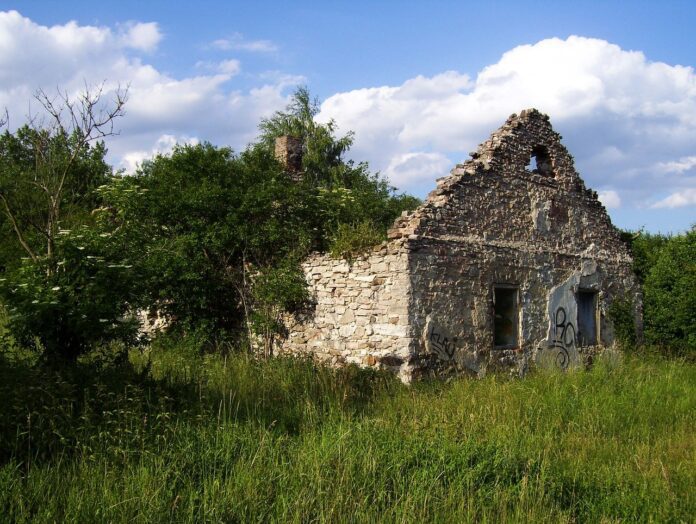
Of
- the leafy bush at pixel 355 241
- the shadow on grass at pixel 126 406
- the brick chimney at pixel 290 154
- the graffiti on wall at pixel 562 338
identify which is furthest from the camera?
the brick chimney at pixel 290 154

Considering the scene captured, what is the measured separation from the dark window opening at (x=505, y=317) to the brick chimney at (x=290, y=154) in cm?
516

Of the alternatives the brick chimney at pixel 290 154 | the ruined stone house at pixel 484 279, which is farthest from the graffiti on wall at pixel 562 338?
the brick chimney at pixel 290 154

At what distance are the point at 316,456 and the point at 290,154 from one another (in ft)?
31.4

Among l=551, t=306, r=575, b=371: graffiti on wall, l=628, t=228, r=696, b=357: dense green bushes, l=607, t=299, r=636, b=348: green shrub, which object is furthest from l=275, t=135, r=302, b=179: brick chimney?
l=628, t=228, r=696, b=357: dense green bushes

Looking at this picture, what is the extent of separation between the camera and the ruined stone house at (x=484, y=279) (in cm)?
967

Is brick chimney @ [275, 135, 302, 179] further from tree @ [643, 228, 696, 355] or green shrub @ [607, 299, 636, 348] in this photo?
tree @ [643, 228, 696, 355]

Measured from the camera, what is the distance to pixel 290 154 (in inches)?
541

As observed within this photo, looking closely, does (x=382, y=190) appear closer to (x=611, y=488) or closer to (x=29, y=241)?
(x=29, y=241)

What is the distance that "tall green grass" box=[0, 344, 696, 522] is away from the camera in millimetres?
4367

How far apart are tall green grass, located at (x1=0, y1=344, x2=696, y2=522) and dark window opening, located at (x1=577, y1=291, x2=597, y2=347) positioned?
4.69m

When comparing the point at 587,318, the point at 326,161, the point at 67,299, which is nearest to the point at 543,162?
the point at 587,318

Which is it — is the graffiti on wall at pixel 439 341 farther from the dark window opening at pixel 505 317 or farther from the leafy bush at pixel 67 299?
the leafy bush at pixel 67 299

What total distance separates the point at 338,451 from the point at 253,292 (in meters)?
6.31

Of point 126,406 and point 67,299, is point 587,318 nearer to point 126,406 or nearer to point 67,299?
point 126,406
